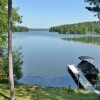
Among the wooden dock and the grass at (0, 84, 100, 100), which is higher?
the grass at (0, 84, 100, 100)

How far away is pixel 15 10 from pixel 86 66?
18808 mm

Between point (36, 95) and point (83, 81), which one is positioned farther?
point (83, 81)

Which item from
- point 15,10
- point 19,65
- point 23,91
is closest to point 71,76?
point 19,65

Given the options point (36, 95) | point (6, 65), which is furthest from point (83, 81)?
point (36, 95)

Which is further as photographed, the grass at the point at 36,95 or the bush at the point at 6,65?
the bush at the point at 6,65

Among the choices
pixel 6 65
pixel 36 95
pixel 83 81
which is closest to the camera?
pixel 36 95

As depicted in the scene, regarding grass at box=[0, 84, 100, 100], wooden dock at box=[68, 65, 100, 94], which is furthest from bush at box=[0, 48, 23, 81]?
grass at box=[0, 84, 100, 100]

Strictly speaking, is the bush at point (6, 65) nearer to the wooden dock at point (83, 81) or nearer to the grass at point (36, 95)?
the wooden dock at point (83, 81)

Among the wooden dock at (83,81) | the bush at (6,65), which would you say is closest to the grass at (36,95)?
the wooden dock at (83,81)

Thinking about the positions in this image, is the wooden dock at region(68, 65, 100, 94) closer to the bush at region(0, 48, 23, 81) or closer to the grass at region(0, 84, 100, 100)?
the grass at region(0, 84, 100, 100)

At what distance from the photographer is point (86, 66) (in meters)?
43.7

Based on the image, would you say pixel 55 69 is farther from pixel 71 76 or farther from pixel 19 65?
pixel 19 65

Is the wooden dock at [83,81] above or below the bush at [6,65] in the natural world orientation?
below

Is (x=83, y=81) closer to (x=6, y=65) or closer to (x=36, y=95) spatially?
(x=6, y=65)
